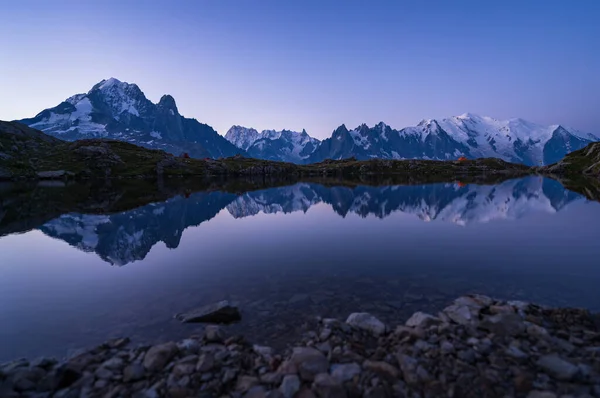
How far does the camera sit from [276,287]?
21.1 m

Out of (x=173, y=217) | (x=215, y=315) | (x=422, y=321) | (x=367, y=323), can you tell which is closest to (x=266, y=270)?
(x=215, y=315)

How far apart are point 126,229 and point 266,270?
83.0 ft

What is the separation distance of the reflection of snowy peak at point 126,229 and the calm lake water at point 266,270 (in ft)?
0.77

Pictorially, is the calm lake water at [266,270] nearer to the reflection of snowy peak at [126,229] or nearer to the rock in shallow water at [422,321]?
the reflection of snowy peak at [126,229]

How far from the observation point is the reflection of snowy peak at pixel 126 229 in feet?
103

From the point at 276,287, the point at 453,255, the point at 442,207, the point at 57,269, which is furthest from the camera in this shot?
the point at 442,207

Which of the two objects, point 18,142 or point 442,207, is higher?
point 18,142

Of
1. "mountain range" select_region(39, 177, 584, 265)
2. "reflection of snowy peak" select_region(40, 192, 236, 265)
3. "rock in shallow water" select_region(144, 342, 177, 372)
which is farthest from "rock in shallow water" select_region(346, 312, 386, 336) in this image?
"mountain range" select_region(39, 177, 584, 265)

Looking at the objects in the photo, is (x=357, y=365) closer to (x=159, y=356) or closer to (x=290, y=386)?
(x=290, y=386)

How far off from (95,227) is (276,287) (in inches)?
1305

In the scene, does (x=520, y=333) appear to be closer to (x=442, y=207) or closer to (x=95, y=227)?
(x=95, y=227)

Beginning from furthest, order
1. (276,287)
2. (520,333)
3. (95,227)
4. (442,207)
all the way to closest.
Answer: (442,207) → (95,227) → (276,287) → (520,333)

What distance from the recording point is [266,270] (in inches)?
976

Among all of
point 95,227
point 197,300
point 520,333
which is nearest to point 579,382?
point 520,333
